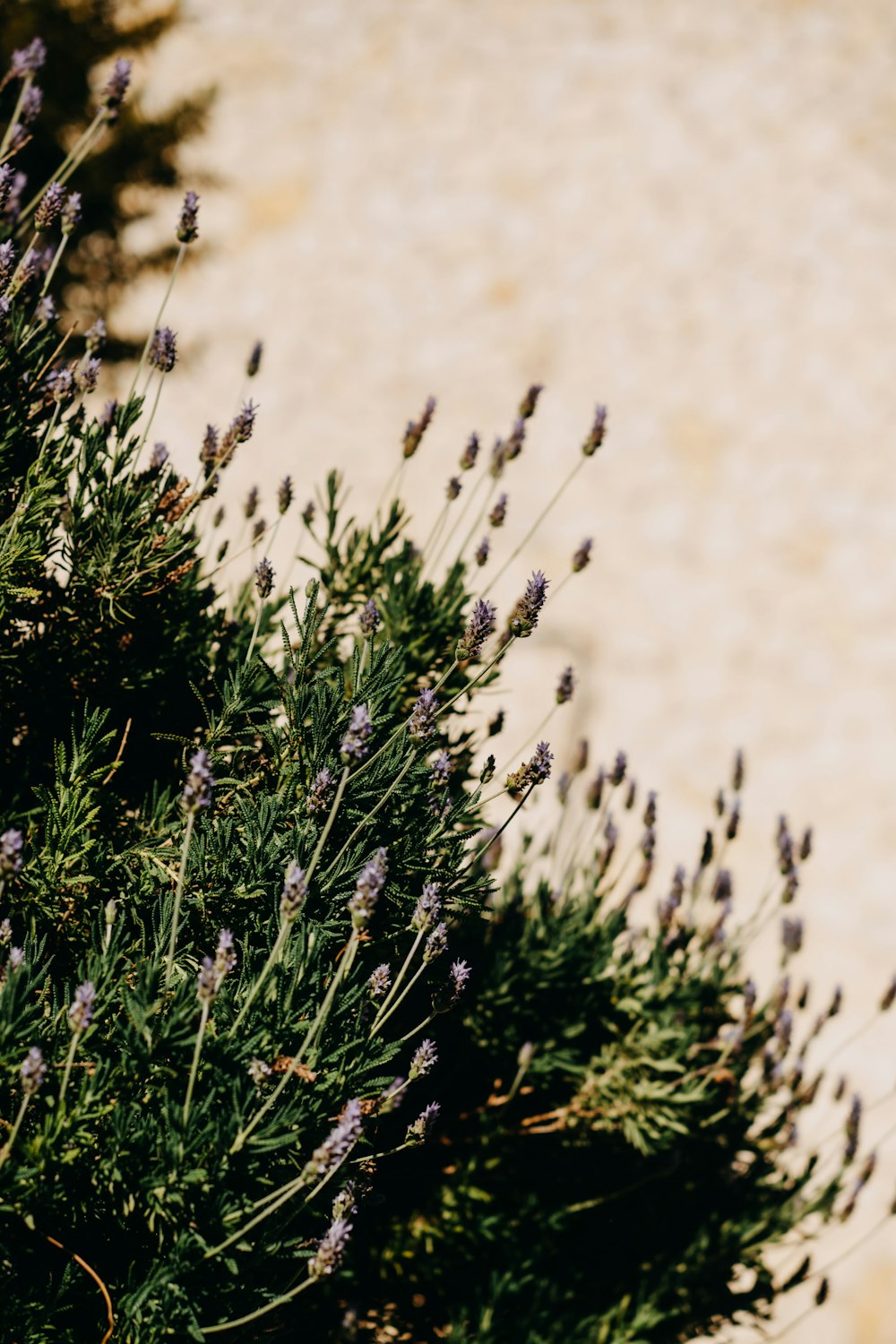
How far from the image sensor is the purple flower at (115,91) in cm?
209

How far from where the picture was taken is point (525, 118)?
30.1 ft

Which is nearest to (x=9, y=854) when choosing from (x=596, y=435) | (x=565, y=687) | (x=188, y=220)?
(x=565, y=687)

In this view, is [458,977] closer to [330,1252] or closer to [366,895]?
[366,895]

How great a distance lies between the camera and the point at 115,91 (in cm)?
212

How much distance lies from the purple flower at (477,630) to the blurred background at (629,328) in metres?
4.96

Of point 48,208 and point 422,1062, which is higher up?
point 48,208

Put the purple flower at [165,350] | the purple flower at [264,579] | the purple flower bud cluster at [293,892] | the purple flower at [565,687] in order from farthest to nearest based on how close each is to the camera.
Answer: the purple flower at [565,687] → the purple flower at [165,350] → the purple flower at [264,579] → the purple flower bud cluster at [293,892]

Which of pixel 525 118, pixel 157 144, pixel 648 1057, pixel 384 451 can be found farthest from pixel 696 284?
pixel 648 1057

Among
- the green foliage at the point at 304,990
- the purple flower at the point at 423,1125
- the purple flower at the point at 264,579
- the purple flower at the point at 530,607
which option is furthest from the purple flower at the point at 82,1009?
the purple flower at the point at 530,607

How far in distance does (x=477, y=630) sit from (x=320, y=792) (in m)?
0.37

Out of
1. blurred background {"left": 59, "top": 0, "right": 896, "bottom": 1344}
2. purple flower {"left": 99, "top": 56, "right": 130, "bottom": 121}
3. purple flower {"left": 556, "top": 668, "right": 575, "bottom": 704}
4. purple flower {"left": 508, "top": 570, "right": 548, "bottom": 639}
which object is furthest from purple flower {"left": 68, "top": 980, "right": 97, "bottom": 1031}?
blurred background {"left": 59, "top": 0, "right": 896, "bottom": 1344}

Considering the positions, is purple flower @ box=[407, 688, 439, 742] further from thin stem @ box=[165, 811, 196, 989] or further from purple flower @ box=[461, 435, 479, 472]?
purple flower @ box=[461, 435, 479, 472]

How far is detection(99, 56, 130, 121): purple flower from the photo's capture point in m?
2.09

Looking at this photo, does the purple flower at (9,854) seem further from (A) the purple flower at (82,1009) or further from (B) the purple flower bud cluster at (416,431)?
(B) the purple flower bud cluster at (416,431)
